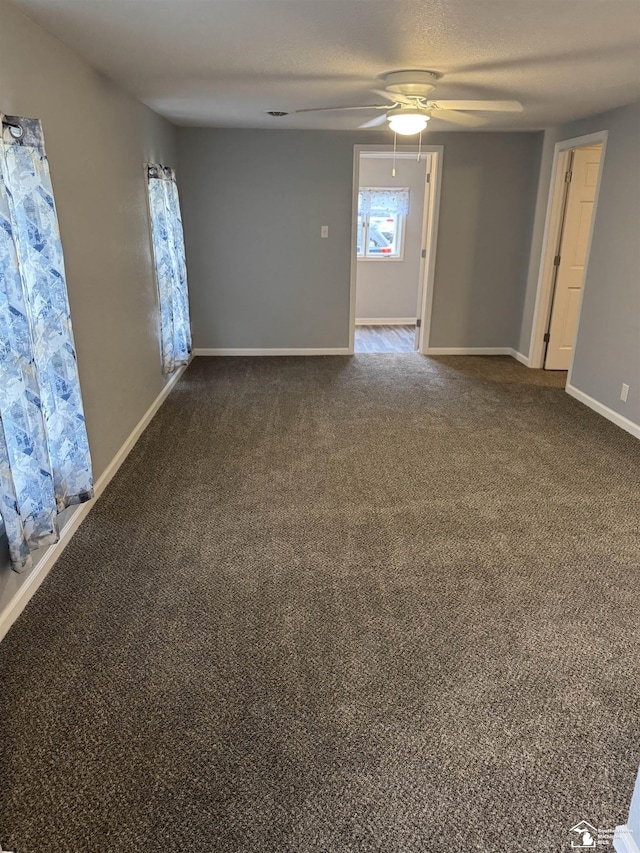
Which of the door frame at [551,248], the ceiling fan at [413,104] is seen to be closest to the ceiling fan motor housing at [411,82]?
the ceiling fan at [413,104]

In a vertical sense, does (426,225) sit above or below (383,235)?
above

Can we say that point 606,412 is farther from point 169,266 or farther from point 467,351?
point 169,266

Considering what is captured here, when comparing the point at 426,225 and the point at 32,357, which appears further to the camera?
the point at 426,225

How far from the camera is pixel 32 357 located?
2258mm

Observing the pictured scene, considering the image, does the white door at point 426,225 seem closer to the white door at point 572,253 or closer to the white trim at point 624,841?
the white door at point 572,253

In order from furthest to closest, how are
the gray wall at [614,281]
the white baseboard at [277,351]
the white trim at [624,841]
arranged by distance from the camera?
the white baseboard at [277,351] < the gray wall at [614,281] < the white trim at [624,841]

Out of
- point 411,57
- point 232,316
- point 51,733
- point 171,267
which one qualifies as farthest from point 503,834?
point 232,316

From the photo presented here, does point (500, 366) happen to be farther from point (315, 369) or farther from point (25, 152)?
point (25, 152)

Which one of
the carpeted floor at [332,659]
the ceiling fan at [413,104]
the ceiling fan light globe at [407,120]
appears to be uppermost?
the ceiling fan at [413,104]

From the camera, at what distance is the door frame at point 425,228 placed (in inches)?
233

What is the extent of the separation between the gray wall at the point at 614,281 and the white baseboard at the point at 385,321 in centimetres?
381

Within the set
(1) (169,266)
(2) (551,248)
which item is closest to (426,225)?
(2) (551,248)

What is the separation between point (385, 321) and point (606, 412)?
4.55 meters

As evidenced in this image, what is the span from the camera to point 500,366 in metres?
6.07
